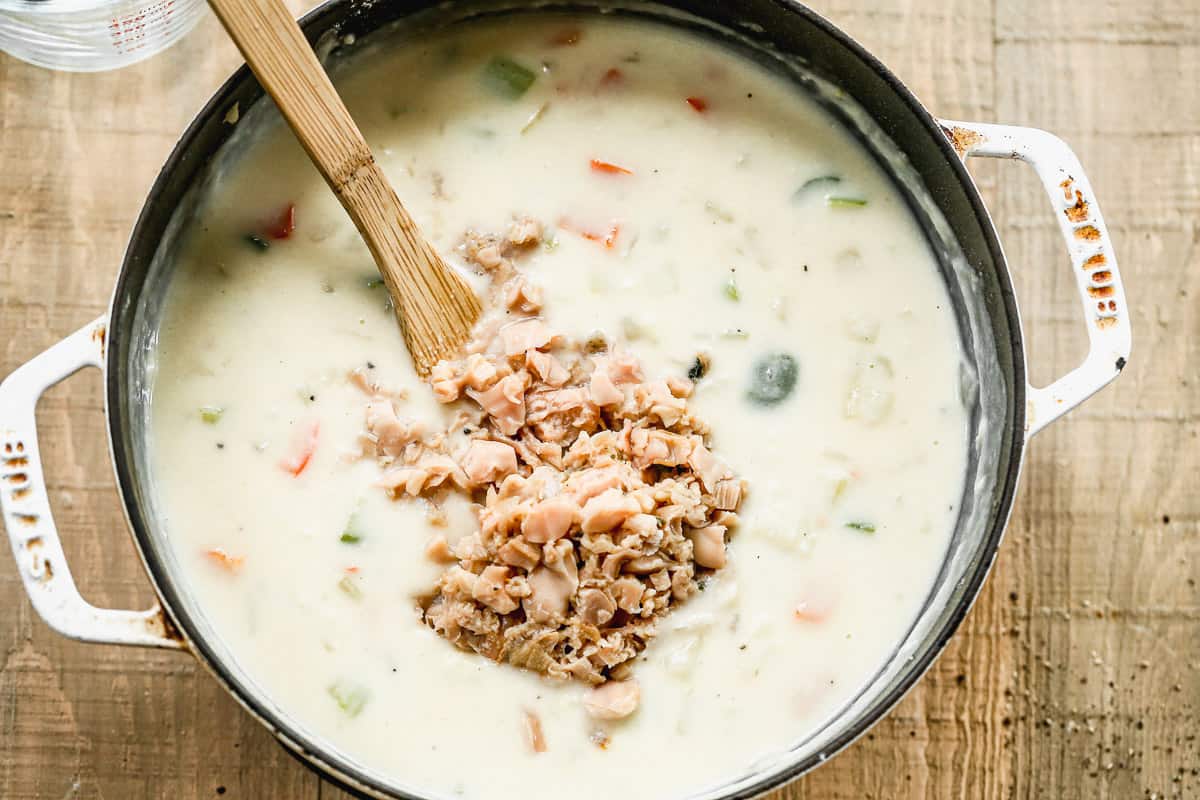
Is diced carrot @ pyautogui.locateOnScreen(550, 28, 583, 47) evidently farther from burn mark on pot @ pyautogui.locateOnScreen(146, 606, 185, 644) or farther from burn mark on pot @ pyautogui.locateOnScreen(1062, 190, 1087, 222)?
burn mark on pot @ pyautogui.locateOnScreen(146, 606, 185, 644)

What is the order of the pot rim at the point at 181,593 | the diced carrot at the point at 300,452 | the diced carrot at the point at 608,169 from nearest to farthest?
1. the pot rim at the point at 181,593
2. the diced carrot at the point at 300,452
3. the diced carrot at the point at 608,169

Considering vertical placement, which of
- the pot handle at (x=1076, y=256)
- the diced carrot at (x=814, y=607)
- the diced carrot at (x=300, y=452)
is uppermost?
the pot handle at (x=1076, y=256)

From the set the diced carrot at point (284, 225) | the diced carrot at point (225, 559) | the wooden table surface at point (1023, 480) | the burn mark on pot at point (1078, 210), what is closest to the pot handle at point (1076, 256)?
the burn mark on pot at point (1078, 210)

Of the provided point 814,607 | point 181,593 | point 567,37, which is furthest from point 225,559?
point 567,37

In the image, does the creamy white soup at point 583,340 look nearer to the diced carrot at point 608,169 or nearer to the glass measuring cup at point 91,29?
the diced carrot at point 608,169

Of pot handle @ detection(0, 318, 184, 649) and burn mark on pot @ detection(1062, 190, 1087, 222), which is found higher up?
burn mark on pot @ detection(1062, 190, 1087, 222)

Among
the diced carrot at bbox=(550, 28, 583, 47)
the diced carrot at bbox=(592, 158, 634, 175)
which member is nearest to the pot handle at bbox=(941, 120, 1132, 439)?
the diced carrot at bbox=(592, 158, 634, 175)

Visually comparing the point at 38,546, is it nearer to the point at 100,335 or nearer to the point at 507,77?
the point at 100,335
